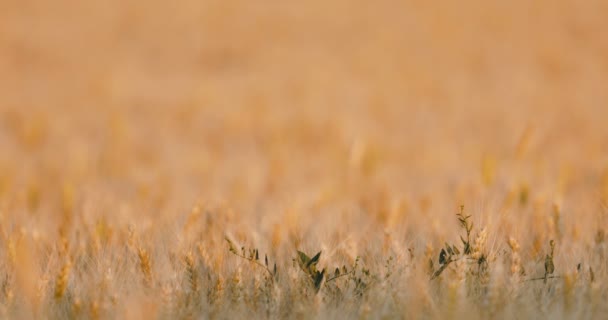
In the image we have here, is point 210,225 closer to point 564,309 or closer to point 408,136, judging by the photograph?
point 564,309

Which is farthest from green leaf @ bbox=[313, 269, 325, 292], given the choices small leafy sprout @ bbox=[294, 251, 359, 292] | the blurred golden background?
the blurred golden background

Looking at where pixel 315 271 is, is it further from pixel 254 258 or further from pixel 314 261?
pixel 254 258

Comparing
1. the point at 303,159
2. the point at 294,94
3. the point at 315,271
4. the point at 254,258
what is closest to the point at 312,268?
the point at 315,271

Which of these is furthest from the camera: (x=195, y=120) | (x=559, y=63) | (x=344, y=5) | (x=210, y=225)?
(x=344, y=5)

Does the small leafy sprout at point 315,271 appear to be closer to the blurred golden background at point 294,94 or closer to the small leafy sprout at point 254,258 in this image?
the small leafy sprout at point 254,258

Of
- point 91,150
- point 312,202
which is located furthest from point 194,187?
point 91,150

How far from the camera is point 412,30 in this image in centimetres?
817

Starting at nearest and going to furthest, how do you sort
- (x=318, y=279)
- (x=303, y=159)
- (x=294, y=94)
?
(x=318, y=279), (x=303, y=159), (x=294, y=94)

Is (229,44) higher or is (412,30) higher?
(412,30)

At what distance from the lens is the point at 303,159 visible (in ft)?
13.3

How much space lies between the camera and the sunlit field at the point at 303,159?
4.29 feet

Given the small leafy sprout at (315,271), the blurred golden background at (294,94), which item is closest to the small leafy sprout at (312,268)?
the small leafy sprout at (315,271)

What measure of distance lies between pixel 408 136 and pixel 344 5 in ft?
16.4

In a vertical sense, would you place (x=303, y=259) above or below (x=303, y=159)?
above
